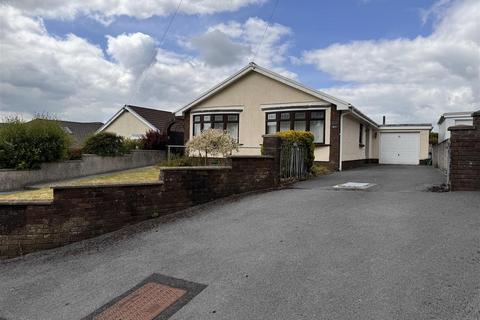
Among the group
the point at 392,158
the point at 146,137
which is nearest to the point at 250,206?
the point at 146,137

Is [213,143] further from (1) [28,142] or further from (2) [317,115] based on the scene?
(1) [28,142]

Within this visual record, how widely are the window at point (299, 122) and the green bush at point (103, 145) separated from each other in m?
7.15

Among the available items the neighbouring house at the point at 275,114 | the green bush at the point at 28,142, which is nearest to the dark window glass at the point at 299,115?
the neighbouring house at the point at 275,114

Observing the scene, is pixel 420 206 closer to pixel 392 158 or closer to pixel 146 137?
pixel 146 137

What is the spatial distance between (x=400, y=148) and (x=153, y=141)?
56.7ft

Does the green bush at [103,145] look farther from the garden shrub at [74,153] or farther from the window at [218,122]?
the window at [218,122]

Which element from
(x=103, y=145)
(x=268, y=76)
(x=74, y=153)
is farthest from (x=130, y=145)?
(x=268, y=76)

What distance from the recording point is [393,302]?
339cm

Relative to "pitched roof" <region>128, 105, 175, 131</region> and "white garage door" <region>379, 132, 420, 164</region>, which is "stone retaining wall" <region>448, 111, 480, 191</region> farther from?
"pitched roof" <region>128, 105, 175, 131</region>

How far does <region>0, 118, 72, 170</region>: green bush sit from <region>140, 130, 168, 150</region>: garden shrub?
7651 mm

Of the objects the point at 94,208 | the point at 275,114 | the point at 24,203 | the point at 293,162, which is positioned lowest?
the point at 94,208

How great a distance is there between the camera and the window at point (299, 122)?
16.1m

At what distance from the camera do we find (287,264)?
4.45m

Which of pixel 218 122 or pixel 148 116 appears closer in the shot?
pixel 218 122
